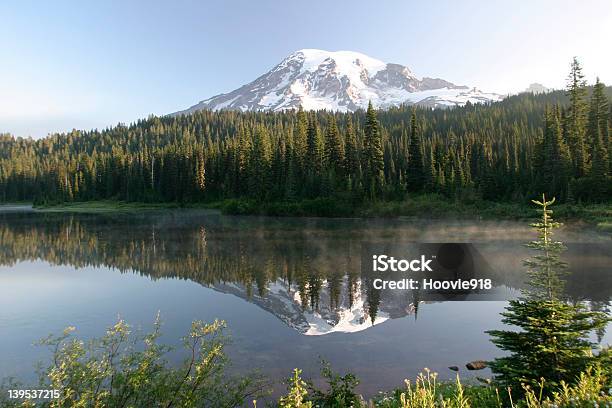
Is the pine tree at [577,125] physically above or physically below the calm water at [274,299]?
above

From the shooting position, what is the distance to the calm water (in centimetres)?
1534

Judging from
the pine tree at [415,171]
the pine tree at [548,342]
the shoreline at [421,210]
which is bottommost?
the shoreline at [421,210]

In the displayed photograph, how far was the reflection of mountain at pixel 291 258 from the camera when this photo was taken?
2195cm

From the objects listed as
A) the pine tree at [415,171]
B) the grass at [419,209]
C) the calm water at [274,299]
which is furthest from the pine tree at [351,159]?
the calm water at [274,299]

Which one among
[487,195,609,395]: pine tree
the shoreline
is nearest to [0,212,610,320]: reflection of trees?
[487,195,609,395]: pine tree

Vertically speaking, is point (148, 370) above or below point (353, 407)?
above

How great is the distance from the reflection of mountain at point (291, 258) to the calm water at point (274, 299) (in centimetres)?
14

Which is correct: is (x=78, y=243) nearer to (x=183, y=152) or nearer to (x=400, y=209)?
(x=400, y=209)

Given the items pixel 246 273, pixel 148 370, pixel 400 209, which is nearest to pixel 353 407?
pixel 148 370

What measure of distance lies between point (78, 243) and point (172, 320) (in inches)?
1358

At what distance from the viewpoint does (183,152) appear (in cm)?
13000

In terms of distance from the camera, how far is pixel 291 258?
3544cm

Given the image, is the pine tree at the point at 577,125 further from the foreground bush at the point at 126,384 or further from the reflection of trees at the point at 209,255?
the foreground bush at the point at 126,384

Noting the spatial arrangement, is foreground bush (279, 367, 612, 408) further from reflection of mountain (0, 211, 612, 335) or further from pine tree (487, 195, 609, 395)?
reflection of mountain (0, 211, 612, 335)
